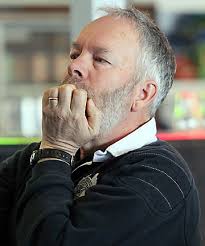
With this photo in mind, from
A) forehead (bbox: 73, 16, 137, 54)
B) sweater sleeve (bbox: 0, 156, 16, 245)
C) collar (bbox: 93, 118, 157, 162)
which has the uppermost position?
forehead (bbox: 73, 16, 137, 54)

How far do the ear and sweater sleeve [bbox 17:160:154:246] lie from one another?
0.22 meters

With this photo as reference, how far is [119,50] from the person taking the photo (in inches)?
49.1

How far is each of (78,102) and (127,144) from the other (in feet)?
0.56

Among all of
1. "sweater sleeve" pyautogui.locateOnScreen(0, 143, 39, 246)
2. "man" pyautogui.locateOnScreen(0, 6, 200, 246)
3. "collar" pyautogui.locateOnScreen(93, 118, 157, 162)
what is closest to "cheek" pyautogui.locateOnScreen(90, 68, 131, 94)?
"man" pyautogui.locateOnScreen(0, 6, 200, 246)

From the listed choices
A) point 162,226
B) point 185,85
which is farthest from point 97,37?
point 185,85

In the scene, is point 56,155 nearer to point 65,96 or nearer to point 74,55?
point 65,96

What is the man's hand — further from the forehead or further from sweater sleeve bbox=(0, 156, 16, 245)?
sweater sleeve bbox=(0, 156, 16, 245)

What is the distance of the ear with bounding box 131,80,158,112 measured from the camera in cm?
128

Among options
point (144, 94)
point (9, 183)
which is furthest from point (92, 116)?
point (9, 183)

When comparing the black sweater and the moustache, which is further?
the moustache

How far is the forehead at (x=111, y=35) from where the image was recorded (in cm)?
125

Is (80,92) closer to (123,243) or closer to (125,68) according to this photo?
(125,68)

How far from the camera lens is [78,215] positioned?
111cm

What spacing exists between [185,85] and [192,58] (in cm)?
19
